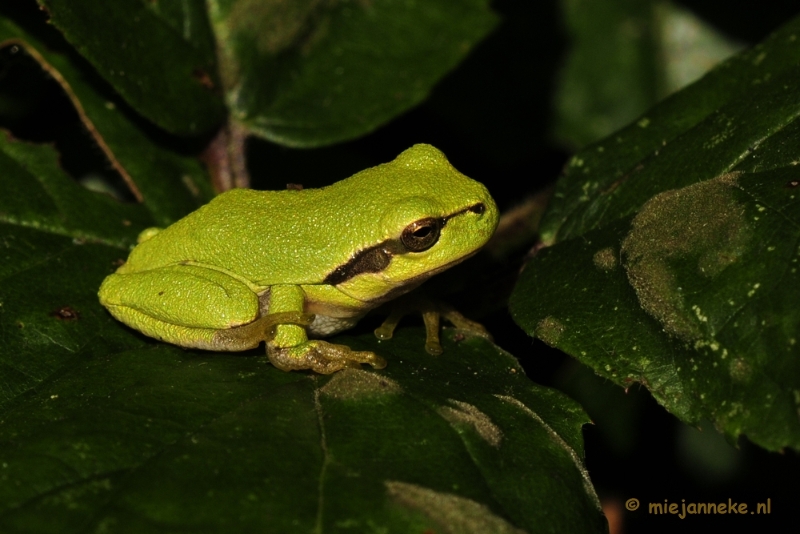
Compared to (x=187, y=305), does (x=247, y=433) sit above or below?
above

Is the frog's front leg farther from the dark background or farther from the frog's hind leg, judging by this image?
the dark background

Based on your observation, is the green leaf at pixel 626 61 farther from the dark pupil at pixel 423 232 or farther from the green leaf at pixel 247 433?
the green leaf at pixel 247 433

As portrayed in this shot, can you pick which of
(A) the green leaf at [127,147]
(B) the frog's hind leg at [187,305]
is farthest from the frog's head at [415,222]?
(A) the green leaf at [127,147]

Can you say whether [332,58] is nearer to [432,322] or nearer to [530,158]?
[432,322]

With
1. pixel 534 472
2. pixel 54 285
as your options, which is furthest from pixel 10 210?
pixel 534 472

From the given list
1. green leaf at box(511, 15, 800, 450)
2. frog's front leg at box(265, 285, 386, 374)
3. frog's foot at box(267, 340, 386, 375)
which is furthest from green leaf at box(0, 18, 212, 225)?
green leaf at box(511, 15, 800, 450)

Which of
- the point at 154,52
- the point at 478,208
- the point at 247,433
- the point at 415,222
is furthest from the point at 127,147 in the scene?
the point at 247,433

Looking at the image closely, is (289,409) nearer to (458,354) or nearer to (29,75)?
(458,354)

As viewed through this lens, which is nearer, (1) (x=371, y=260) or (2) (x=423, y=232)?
→ (2) (x=423, y=232)
